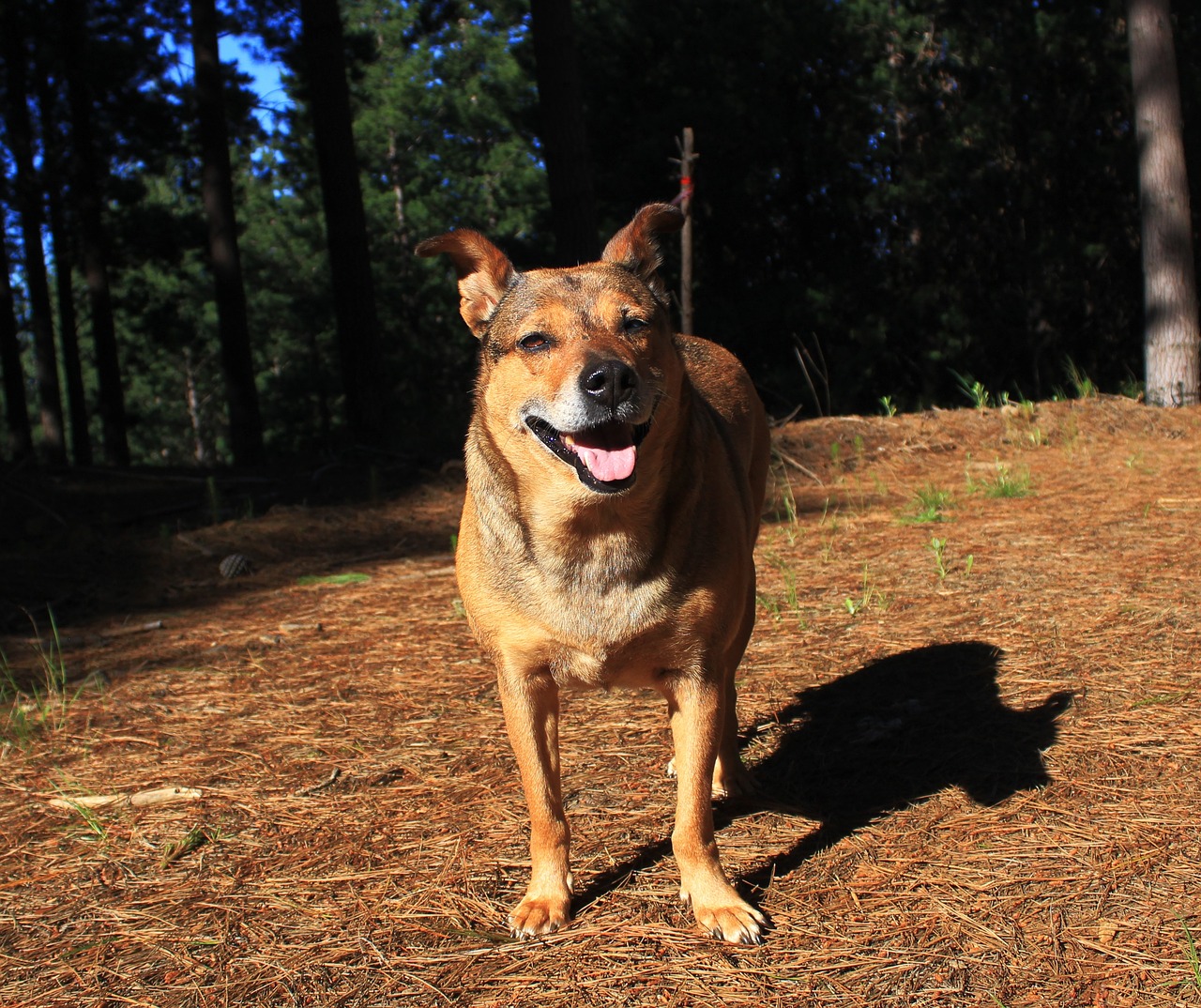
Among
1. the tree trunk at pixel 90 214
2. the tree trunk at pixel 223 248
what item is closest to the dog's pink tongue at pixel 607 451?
the tree trunk at pixel 223 248

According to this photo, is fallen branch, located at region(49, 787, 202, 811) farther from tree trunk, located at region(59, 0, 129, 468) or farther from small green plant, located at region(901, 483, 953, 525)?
tree trunk, located at region(59, 0, 129, 468)

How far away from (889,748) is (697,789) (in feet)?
4.14

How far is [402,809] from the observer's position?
3834 mm

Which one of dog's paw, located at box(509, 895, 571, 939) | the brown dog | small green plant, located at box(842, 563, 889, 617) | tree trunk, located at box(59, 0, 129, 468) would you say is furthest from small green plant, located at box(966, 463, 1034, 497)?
tree trunk, located at box(59, 0, 129, 468)

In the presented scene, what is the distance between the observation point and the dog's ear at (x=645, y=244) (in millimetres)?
3807

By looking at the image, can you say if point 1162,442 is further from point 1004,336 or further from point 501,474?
point 1004,336

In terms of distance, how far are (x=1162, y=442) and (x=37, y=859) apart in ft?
28.5

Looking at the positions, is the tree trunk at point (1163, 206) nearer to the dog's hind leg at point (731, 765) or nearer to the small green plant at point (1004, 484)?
the small green plant at point (1004, 484)

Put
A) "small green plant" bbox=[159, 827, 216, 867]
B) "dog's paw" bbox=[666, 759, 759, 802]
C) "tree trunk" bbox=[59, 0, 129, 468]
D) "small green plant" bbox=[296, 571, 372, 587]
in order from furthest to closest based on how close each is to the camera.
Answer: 1. "tree trunk" bbox=[59, 0, 129, 468]
2. "small green plant" bbox=[296, 571, 372, 587]
3. "dog's paw" bbox=[666, 759, 759, 802]
4. "small green plant" bbox=[159, 827, 216, 867]

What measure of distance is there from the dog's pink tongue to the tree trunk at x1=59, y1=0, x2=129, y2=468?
19.1 metres

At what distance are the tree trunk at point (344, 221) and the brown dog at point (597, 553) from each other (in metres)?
8.43

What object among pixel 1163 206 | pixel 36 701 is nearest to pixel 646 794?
pixel 36 701

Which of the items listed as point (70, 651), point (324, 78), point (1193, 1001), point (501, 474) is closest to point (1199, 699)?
point (1193, 1001)

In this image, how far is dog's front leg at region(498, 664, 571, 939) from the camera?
10.4 feet
